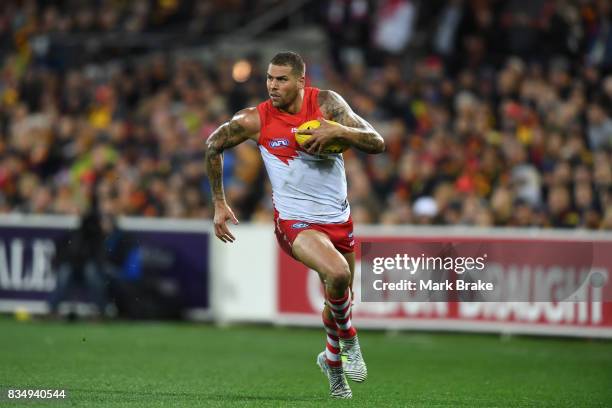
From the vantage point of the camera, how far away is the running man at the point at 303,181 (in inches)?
361

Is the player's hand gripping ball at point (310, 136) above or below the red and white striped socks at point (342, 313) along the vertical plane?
above

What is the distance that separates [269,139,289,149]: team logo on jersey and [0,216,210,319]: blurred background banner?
26.3 feet

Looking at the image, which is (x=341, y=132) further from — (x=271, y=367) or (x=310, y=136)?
(x=271, y=367)

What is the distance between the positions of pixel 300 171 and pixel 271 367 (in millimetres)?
3451

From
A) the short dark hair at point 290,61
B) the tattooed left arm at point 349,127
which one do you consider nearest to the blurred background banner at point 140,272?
the tattooed left arm at point 349,127

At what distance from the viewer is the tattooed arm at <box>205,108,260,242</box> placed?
938cm

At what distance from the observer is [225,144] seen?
945cm

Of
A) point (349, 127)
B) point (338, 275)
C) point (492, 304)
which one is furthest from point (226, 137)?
point (492, 304)

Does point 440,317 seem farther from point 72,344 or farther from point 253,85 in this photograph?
point 253,85

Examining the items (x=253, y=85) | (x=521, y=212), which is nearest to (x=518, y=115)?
(x=521, y=212)

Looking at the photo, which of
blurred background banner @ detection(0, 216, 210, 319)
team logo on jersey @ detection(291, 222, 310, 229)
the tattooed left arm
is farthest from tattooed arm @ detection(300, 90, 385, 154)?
blurred background banner @ detection(0, 216, 210, 319)

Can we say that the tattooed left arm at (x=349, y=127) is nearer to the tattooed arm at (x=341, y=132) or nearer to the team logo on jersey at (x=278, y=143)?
the tattooed arm at (x=341, y=132)

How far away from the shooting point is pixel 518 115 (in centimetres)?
1720

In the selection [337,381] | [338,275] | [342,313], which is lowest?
[337,381]
